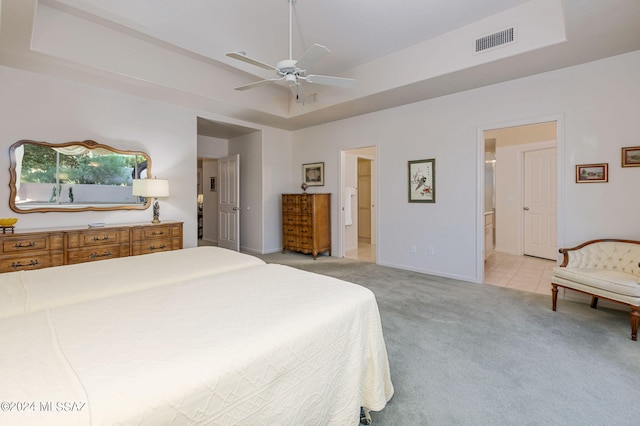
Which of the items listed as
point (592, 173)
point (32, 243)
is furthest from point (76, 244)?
point (592, 173)

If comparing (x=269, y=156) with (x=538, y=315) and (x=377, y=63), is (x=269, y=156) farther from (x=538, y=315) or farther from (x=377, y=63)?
(x=538, y=315)

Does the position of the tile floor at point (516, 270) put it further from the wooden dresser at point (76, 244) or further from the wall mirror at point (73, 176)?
the wall mirror at point (73, 176)

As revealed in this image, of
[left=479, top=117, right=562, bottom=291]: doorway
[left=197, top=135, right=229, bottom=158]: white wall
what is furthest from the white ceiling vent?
[left=197, top=135, right=229, bottom=158]: white wall

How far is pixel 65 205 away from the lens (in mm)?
3475

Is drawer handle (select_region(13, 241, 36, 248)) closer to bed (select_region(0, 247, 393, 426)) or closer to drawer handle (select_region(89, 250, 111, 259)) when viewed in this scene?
drawer handle (select_region(89, 250, 111, 259))

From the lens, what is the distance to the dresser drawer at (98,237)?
10.3ft

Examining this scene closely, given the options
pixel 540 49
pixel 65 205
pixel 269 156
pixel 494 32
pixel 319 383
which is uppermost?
pixel 494 32

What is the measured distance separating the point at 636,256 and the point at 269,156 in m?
5.38

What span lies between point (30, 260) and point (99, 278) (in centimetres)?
204

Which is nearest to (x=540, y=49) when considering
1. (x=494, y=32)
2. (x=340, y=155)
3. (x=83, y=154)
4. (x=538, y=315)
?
(x=494, y=32)

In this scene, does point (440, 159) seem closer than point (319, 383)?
No

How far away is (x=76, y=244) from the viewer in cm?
315

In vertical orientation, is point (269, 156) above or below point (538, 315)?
above

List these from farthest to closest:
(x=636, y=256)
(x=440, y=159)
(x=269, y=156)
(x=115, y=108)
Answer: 1. (x=269, y=156)
2. (x=440, y=159)
3. (x=115, y=108)
4. (x=636, y=256)
